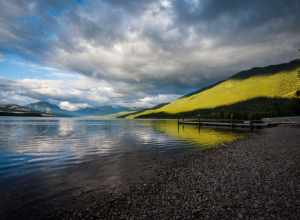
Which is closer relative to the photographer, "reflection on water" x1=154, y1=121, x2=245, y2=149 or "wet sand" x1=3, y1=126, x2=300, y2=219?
"wet sand" x1=3, y1=126, x2=300, y2=219

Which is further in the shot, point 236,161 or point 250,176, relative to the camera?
point 236,161

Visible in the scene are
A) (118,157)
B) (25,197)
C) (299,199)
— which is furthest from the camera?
(118,157)

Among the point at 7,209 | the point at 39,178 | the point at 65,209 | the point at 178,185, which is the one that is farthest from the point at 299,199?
the point at 39,178

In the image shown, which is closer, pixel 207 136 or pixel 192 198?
pixel 192 198

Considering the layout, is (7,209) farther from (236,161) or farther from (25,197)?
(236,161)

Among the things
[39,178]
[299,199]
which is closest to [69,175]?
[39,178]

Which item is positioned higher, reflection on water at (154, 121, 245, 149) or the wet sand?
the wet sand

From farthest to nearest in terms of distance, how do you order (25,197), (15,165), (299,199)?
1. (15,165)
2. (25,197)
3. (299,199)

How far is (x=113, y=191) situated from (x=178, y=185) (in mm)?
4411

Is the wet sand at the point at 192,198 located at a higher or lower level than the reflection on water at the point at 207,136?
higher

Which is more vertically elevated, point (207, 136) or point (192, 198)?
point (192, 198)

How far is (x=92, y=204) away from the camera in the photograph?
35.3 ft

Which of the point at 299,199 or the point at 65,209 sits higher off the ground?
the point at 299,199

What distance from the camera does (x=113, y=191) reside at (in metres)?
12.9
